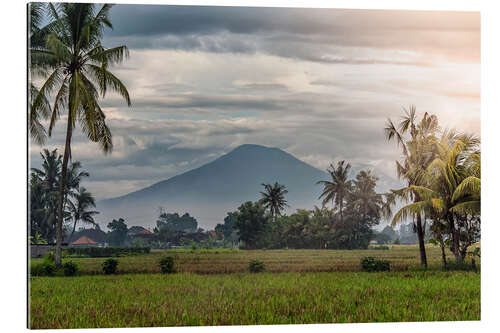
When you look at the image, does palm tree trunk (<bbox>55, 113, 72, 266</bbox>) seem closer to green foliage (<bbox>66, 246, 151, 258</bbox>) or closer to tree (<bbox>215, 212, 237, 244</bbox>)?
green foliage (<bbox>66, 246, 151, 258</bbox>)

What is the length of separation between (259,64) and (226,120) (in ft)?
2.84

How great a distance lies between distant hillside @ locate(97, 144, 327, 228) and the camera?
978 centimetres

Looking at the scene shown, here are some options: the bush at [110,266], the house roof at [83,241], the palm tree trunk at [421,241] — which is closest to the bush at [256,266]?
the bush at [110,266]

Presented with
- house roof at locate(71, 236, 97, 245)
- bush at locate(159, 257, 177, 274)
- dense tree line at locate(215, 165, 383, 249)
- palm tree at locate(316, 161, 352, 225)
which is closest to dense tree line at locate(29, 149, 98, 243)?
house roof at locate(71, 236, 97, 245)

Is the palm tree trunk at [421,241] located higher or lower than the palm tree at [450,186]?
lower

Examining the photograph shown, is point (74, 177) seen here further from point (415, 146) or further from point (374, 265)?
point (415, 146)

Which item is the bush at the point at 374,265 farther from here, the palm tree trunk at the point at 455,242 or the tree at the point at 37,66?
the tree at the point at 37,66

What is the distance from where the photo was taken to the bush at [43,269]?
9422mm

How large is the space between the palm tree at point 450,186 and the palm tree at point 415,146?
10cm

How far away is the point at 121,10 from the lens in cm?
966

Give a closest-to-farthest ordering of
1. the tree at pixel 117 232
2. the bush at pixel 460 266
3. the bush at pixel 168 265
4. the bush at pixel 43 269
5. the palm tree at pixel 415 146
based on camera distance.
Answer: the bush at pixel 43 269 < the tree at pixel 117 232 < the bush at pixel 168 265 < the palm tree at pixel 415 146 < the bush at pixel 460 266
